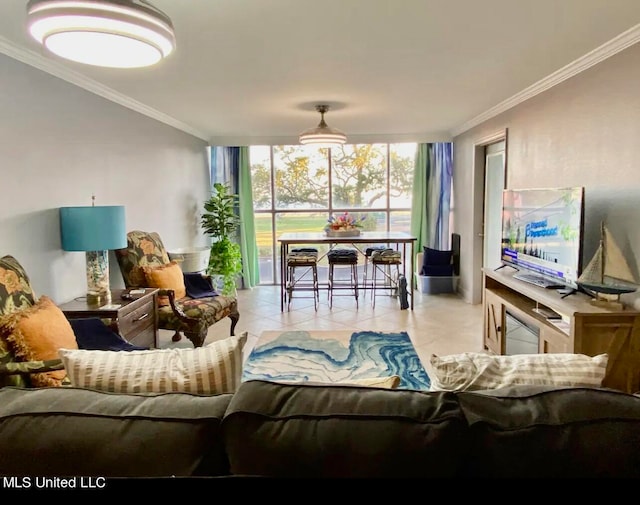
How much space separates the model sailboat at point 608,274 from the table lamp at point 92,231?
3.03 m

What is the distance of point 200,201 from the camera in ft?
20.6

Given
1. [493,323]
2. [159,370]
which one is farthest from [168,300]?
[493,323]

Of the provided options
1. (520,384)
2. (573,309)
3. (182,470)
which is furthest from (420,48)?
(182,470)

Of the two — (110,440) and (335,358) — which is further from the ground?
(110,440)

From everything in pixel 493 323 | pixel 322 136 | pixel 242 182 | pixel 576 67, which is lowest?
pixel 493 323

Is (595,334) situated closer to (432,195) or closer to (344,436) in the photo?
(344,436)

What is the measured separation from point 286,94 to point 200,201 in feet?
9.47

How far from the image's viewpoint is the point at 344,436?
92 centimetres

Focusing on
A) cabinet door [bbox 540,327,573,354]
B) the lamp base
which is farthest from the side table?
cabinet door [bbox 540,327,573,354]

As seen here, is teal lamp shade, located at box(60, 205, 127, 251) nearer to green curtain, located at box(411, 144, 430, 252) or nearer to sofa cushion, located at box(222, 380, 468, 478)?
sofa cushion, located at box(222, 380, 468, 478)

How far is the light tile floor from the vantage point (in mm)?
4242

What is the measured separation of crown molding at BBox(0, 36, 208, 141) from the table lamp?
0.93 metres

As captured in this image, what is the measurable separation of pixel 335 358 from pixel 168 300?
1539mm

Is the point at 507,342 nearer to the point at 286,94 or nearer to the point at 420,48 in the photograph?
the point at 420,48
